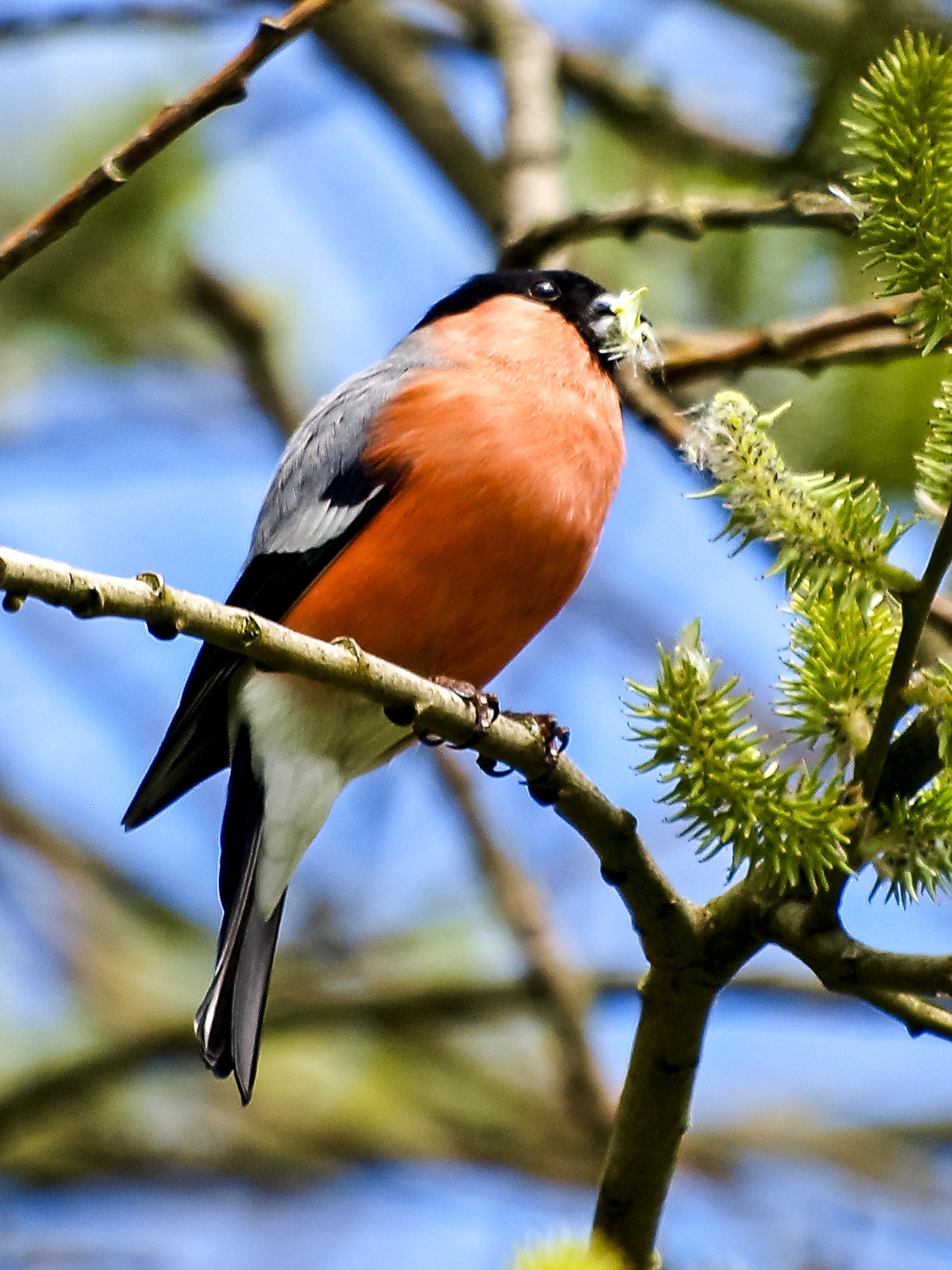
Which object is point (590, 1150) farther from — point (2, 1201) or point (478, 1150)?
point (2, 1201)

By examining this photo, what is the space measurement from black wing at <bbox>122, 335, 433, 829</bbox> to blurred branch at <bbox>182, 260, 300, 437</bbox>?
1.37m

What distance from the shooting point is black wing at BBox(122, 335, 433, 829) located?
3982 mm

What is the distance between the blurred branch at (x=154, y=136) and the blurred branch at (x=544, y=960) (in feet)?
10.5

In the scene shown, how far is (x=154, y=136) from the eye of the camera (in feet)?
7.60

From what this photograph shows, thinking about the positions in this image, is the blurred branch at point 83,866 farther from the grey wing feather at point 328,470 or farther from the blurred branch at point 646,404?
the blurred branch at point 646,404

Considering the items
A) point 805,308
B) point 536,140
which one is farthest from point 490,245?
point 805,308

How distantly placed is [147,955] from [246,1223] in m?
1.50

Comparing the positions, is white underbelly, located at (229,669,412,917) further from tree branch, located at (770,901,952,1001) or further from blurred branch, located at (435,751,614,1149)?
tree branch, located at (770,901,952,1001)

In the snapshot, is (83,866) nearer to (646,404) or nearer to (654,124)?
(646,404)

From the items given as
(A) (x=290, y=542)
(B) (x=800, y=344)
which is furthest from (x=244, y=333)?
(B) (x=800, y=344)

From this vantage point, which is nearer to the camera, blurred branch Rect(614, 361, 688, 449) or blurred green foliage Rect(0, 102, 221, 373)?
blurred branch Rect(614, 361, 688, 449)

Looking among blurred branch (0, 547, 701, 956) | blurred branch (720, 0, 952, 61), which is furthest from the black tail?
blurred branch (720, 0, 952, 61)

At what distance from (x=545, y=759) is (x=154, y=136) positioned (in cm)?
122

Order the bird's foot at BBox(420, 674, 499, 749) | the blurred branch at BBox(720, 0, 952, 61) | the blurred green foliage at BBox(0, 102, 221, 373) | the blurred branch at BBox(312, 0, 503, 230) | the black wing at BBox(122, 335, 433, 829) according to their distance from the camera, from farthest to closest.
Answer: the blurred green foliage at BBox(0, 102, 221, 373) < the blurred branch at BBox(312, 0, 503, 230) < the blurred branch at BBox(720, 0, 952, 61) < the black wing at BBox(122, 335, 433, 829) < the bird's foot at BBox(420, 674, 499, 749)
